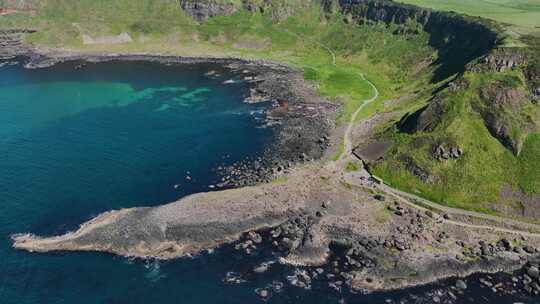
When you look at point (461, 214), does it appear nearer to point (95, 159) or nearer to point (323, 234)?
point (323, 234)

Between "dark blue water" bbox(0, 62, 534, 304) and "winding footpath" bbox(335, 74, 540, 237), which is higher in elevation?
"winding footpath" bbox(335, 74, 540, 237)

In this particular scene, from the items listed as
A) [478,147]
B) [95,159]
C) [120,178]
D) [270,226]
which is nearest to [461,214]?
[478,147]

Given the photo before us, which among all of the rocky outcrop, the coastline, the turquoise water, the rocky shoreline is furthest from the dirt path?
the rocky outcrop

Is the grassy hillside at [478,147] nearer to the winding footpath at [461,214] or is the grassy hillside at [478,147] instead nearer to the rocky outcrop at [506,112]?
the rocky outcrop at [506,112]

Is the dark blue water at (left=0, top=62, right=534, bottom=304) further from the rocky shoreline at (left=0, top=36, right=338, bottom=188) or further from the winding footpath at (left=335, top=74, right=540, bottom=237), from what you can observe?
the winding footpath at (left=335, top=74, right=540, bottom=237)

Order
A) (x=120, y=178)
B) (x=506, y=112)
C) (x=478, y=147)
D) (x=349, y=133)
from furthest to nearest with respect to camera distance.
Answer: (x=349, y=133), (x=120, y=178), (x=506, y=112), (x=478, y=147)

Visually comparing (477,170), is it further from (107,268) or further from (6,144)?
(6,144)
